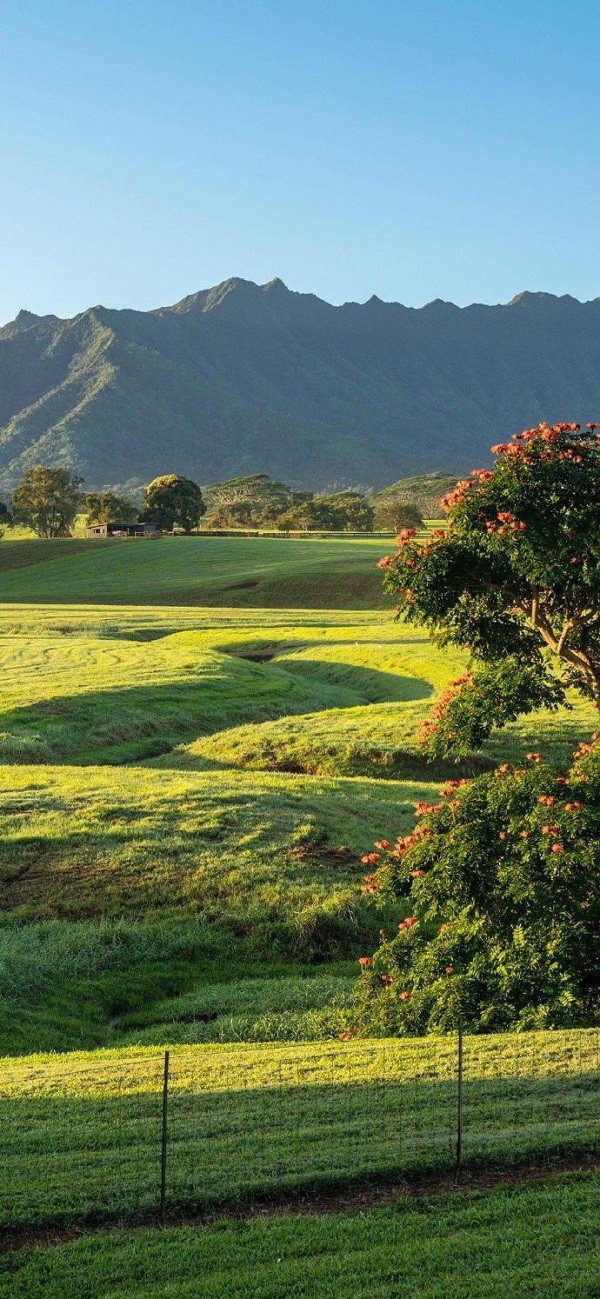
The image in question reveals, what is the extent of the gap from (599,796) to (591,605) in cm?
329

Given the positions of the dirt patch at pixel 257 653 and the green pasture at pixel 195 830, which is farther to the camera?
the dirt patch at pixel 257 653

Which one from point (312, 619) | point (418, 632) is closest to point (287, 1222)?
point (418, 632)

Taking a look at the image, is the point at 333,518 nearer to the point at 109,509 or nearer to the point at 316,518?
the point at 316,518

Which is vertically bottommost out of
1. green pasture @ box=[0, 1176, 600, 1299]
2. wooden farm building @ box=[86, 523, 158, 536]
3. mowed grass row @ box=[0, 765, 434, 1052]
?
mowed grass row @ box=[0, 765, 434, 1052]

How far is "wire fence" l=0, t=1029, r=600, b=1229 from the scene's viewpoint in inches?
513

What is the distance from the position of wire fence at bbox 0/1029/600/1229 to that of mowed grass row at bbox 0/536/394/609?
87576 mm

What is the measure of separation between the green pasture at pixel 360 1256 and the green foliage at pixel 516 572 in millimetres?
9242

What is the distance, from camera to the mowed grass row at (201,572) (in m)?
111

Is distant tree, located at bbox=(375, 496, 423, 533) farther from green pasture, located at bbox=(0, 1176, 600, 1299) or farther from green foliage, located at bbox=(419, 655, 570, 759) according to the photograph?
green pasture, located at bbox=(0, 1176, 600, 1299)

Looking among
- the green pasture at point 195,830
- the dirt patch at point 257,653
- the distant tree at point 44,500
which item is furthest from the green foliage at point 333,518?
the green pasture at point 195,830

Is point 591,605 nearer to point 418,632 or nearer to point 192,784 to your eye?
point 192,784

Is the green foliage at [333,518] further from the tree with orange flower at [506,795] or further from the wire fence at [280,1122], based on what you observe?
the wire fence at [280,1122]

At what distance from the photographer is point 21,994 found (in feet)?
78.2

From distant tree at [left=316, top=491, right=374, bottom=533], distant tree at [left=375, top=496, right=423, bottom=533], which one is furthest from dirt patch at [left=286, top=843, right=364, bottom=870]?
distant tree at [left=316, top=491, right=374, bottom=533]
